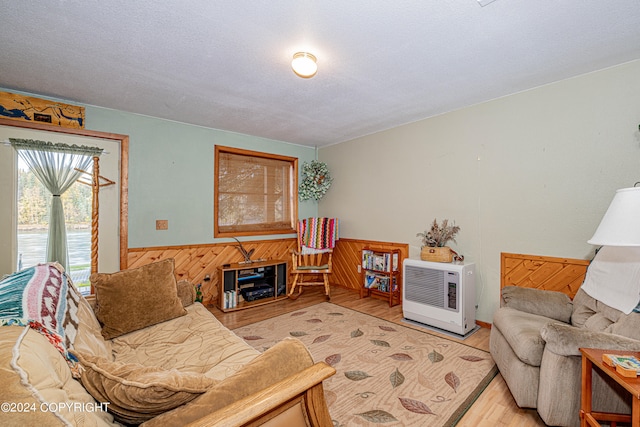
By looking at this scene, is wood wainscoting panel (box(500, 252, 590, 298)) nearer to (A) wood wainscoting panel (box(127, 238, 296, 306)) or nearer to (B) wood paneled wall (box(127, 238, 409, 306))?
(B) wood paneled wall (box(127, 238, 409, 306))

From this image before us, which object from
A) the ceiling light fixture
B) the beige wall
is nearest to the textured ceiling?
the ceiling light fixture

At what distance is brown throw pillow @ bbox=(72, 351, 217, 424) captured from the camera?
2.87 feet

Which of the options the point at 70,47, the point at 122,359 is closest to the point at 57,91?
the point at 70,47

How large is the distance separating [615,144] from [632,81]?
518mm

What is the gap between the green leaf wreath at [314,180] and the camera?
194 inches

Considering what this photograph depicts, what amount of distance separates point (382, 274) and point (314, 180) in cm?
201

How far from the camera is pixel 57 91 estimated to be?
2.80 meters

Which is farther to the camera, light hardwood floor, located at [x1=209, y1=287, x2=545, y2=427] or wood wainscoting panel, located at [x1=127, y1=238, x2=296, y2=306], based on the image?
wood wainscoting panel, located at [x1=127, y1=238, x2=296, y2=306]

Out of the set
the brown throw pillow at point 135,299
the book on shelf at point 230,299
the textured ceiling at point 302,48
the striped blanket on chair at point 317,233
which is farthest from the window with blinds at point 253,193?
the brown throw pillow at point 135,299

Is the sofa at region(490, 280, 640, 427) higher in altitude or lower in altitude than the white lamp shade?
lower

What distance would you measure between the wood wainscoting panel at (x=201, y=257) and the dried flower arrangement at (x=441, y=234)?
7.63ft

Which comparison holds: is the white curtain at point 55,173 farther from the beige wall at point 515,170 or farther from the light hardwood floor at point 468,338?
the beige wall at point 515,170

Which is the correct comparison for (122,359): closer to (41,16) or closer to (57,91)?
(41,16)

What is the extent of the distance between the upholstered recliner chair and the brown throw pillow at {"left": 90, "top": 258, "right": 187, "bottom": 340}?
2561mm
